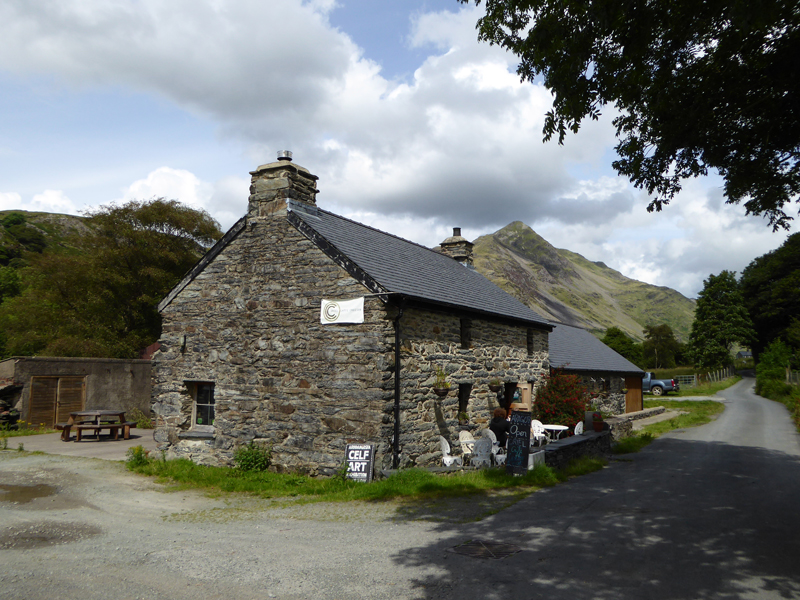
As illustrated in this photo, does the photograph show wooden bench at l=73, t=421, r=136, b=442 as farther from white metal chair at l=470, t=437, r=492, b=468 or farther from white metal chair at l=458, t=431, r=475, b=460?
white metal chair at l=470, t=437, r=492, b=468

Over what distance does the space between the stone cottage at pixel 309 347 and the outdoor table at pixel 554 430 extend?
6.77 feet

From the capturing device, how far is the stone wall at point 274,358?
35.5 feet

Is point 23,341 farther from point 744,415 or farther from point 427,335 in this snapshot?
point 744,415

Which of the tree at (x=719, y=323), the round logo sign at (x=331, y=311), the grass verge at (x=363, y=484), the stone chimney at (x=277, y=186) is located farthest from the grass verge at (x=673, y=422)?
the tree at (x=719, y=323)

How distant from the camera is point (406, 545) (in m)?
6.55

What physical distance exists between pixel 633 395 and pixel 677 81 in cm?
2425

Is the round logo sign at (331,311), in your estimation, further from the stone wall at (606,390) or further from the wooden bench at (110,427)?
the stone wall at (606,390)

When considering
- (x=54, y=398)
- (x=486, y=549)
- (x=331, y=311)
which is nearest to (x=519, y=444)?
(x=486, y=549)

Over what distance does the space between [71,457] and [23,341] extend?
2096 cm

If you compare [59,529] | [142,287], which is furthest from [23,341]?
[59,529]

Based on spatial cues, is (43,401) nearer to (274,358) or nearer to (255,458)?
(255,458)

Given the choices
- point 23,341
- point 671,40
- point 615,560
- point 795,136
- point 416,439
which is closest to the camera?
point 615,560

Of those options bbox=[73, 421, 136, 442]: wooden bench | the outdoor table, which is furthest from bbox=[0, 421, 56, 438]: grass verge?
the outdoor table

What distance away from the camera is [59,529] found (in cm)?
760
